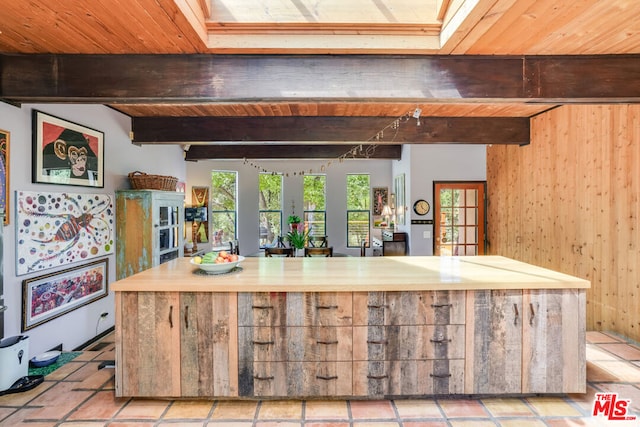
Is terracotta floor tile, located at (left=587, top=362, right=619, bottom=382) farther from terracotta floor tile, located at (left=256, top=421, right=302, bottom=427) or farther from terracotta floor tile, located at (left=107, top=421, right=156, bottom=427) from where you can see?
terracotta floor tile, located at (left=107, top=421, right=156, bottom=427)

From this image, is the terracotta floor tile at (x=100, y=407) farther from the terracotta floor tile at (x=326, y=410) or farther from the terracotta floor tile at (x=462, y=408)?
the terracotta floor tile at (x=462, y=408)

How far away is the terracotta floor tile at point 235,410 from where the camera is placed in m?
1.94

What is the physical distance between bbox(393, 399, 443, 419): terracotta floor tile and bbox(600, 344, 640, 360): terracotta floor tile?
1886mm

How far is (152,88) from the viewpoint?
2.24 metres

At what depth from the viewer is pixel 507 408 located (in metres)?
2.00

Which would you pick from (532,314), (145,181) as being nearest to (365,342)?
(532,314)

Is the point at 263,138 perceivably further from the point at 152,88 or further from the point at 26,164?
the point at 26,164

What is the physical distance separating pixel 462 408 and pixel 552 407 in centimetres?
56

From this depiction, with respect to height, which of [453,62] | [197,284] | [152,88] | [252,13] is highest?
[252,13]

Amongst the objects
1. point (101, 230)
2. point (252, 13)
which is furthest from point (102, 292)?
point (252, 13)

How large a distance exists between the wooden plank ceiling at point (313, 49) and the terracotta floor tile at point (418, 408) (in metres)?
2.08

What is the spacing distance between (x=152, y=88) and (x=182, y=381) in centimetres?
200

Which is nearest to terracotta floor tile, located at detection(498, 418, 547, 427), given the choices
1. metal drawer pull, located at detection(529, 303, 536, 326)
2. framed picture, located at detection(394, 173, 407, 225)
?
metal drawer pull, located at detection(529, 303, 536, 326)

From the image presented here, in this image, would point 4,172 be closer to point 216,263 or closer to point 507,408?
point 216,263
